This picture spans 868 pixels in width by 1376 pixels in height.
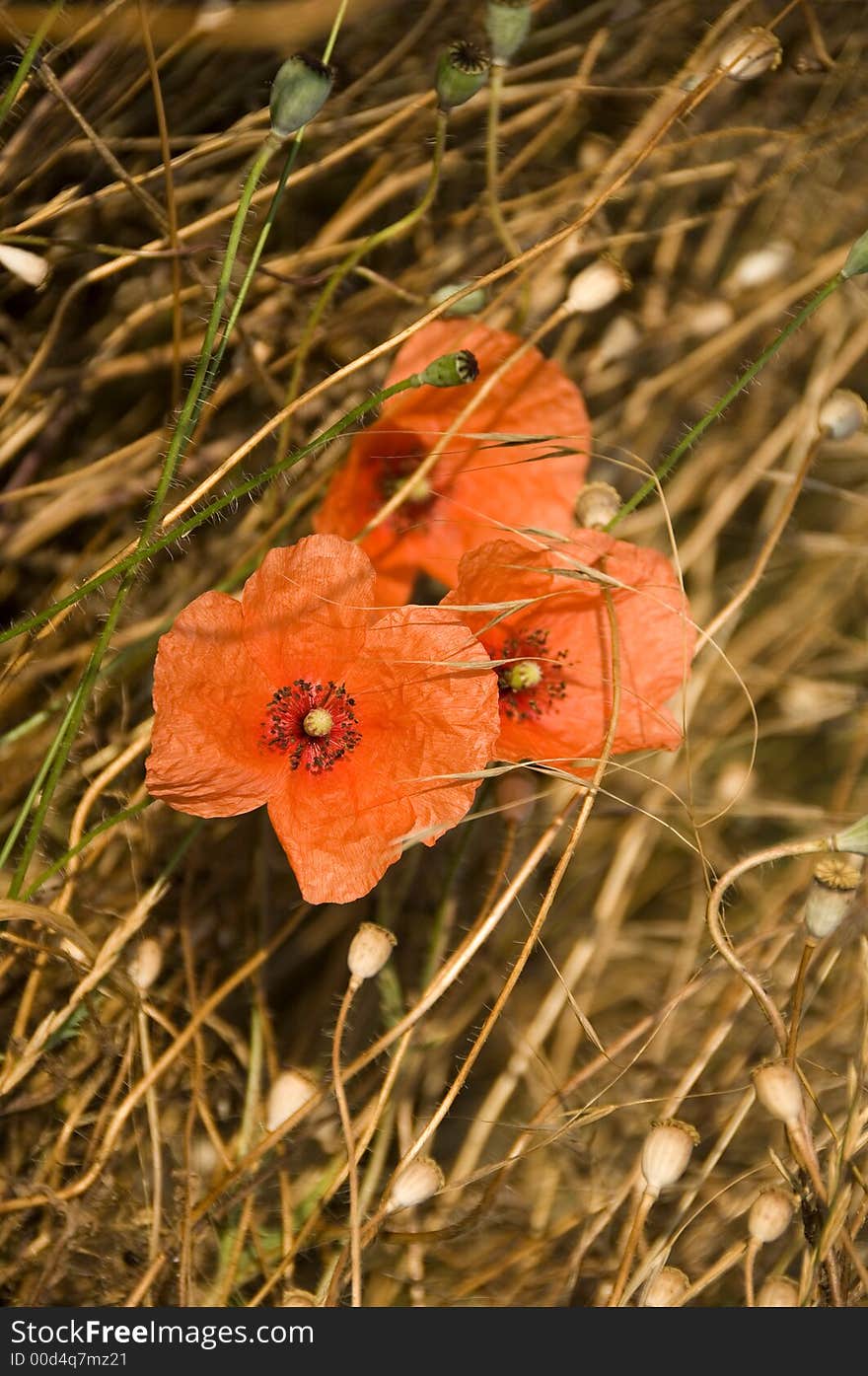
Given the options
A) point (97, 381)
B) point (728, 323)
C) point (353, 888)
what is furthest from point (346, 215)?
point (353, 888)

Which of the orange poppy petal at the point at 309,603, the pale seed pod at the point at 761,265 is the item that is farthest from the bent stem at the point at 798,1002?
the pale seed pod at the point at 761,265

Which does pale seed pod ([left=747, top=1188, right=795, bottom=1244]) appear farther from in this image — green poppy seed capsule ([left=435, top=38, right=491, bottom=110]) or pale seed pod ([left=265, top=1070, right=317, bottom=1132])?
green poppy seed capsule ([left=435, top=38, right=491, bottom=110])

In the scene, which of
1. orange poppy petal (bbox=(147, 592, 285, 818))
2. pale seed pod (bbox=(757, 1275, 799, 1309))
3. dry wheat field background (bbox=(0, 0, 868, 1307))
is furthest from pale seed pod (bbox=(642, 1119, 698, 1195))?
orange poppy petal (bbox=(147, 592, 285, 818))

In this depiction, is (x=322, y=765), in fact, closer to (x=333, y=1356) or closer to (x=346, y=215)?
(x=333, y=1356)

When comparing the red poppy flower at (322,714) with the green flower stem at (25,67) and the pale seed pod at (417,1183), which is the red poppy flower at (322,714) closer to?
the pale seed pod at (417,1183)

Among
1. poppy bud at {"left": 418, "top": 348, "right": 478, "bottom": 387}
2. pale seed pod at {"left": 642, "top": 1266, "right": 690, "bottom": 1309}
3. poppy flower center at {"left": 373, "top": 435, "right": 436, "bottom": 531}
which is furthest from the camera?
poppy flower center at {"left": 373, "top": 435, "right": 436, "bottom": 531}

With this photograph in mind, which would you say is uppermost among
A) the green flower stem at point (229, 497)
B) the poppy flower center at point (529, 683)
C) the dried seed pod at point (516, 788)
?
the green flower stem at point (229, 497)

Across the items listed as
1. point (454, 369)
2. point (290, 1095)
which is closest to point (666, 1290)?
point (290, 1095)
